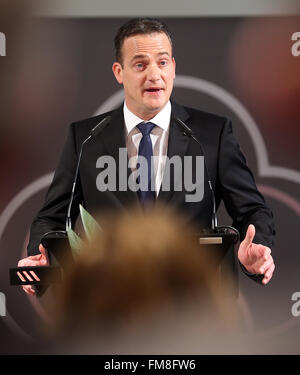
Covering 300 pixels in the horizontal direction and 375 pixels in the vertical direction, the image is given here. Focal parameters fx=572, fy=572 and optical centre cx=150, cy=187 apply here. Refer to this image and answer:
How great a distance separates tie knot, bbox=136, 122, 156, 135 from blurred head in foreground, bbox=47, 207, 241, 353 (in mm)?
421

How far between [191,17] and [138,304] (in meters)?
1.65

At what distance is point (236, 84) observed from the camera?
3281mm

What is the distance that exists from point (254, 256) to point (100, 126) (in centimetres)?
113

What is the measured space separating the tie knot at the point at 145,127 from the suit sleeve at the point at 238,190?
0.38 metres

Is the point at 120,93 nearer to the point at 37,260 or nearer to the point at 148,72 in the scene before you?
the point at 148,72

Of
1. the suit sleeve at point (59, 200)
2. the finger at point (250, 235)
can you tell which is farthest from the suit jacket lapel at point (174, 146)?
the finger at point (250, 235)

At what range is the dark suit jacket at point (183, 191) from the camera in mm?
2943

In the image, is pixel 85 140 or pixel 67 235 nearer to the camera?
pixel 67 235

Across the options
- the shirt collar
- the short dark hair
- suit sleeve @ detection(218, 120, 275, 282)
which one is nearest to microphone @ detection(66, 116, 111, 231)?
the shirt collar

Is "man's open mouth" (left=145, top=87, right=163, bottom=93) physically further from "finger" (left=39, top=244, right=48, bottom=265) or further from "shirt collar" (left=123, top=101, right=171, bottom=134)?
"finger" (left=39, top=244, right=48, bottom=265)

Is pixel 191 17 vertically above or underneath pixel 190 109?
above
